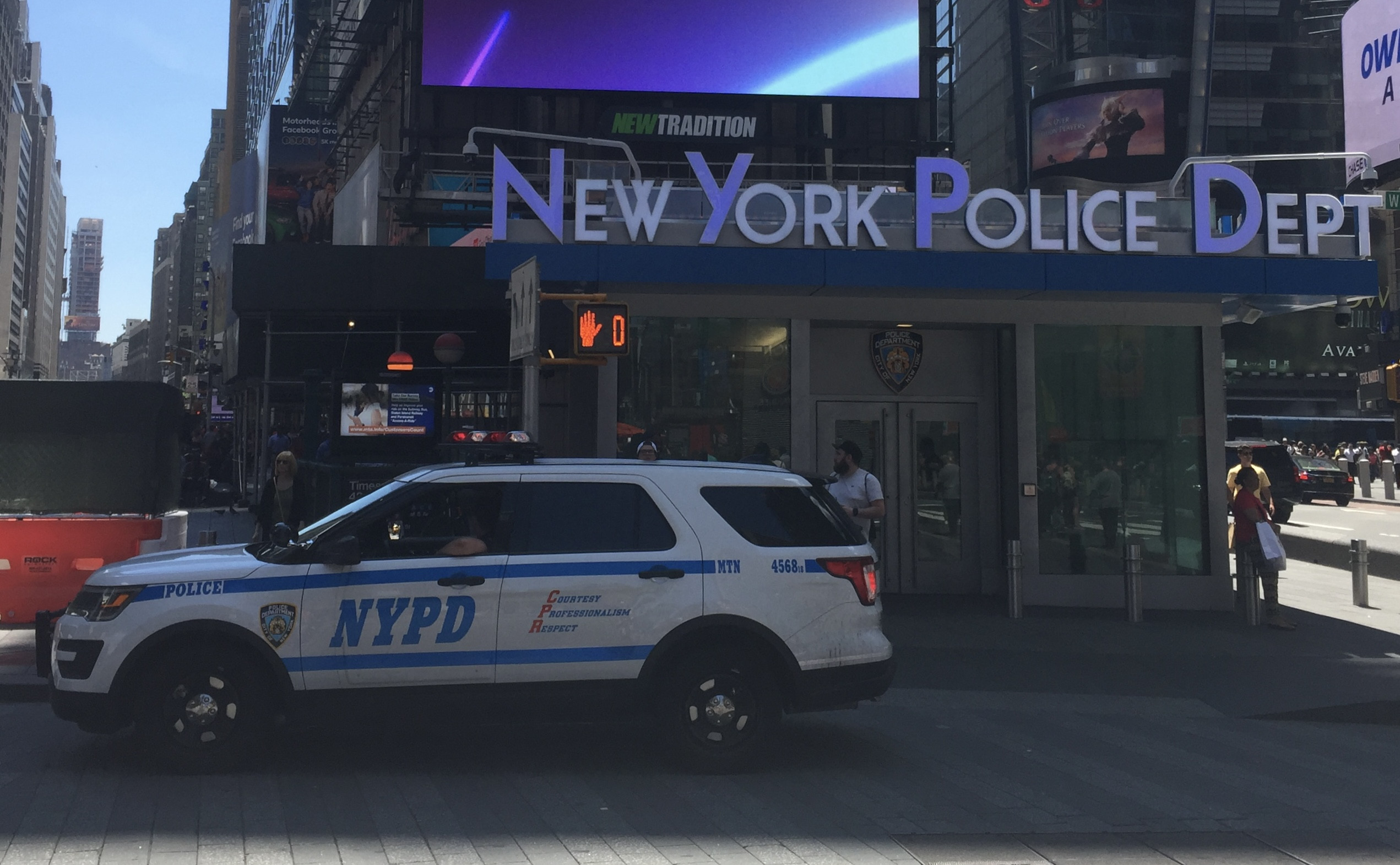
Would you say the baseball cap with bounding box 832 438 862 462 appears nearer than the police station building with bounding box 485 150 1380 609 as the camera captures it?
Yes

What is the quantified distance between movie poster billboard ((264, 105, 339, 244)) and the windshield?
113ft

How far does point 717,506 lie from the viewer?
7148 millimetres

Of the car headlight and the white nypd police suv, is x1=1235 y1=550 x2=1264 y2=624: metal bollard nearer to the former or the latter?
the white nypd police suv

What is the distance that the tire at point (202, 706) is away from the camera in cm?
658

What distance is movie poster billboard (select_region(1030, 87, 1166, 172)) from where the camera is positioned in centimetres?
5234

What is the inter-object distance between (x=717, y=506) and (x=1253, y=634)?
27.6 ft

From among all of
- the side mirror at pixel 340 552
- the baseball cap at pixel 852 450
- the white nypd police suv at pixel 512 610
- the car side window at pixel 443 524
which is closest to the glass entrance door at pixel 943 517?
the baseball cap at pixel 852 450

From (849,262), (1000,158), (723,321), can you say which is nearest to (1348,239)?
(849,262)

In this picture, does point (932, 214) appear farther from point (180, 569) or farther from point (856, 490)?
point (180, 569)

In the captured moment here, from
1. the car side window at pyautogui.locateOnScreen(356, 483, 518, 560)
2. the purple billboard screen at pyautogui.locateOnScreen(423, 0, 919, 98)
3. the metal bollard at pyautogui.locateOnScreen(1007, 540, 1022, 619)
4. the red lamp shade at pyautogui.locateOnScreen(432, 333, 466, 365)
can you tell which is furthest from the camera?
the purple billboard screen at pyautogui.locateOnScreen(423, 0, 919, 98)

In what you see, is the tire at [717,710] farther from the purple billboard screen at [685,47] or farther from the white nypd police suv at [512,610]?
the purple billboard screen at [685,47]

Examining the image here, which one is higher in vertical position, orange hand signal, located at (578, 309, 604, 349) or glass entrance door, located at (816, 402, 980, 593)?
orange hand signal, located at (578, 309, 604, 349)

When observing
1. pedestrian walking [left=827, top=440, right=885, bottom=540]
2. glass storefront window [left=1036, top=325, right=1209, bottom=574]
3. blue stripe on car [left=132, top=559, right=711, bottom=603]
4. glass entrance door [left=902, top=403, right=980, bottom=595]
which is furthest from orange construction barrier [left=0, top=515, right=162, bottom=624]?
glass storefront window [left=1036, top=325, right=1209, bottom=574]

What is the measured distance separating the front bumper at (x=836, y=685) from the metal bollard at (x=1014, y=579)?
6.59 m
